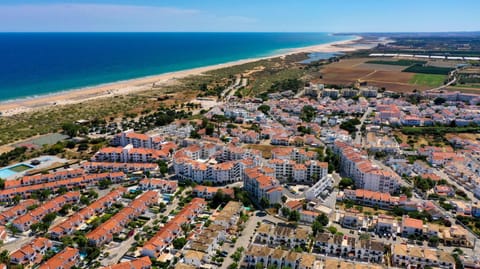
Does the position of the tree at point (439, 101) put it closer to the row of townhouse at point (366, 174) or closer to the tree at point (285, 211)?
the row of townhouse at point (366, 174)

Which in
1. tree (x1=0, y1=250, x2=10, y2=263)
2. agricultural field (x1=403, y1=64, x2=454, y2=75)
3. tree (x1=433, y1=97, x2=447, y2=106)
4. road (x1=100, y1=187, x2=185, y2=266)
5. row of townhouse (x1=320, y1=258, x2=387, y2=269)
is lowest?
road (x1=100, y1=187, x2=185, y2=266)

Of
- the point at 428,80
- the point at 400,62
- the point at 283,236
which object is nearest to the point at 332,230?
the point at 283,236

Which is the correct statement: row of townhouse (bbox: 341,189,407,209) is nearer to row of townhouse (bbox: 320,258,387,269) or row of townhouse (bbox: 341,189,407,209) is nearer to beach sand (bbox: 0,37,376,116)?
row of townhouse (bbox: 320,258,387,269)

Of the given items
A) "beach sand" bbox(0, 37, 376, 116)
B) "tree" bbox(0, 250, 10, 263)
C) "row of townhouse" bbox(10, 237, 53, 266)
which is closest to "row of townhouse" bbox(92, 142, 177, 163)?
"row of townhouse" bbox(10, 237, 53, 266)

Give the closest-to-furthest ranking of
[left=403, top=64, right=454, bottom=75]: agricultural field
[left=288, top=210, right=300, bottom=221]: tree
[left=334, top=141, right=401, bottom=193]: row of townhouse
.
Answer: [left=288, top=210, right=300, bottom=221]: tree, [left=334, top=141, right=401, bottom=193]: row of townhouse, [left=403, top=64, right=454, bottom=75]: agricultural field

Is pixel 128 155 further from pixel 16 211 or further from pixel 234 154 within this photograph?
pixel 16 211

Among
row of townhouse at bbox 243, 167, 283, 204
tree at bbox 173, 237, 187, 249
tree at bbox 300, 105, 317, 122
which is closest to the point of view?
tree at bbox 173, 237, 187, 249

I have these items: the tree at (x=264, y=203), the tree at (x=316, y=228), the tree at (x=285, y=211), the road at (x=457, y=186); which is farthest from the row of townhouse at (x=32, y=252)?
the road at (x=457, y=186)

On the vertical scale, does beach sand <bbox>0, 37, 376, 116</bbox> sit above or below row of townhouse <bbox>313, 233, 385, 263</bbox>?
above
